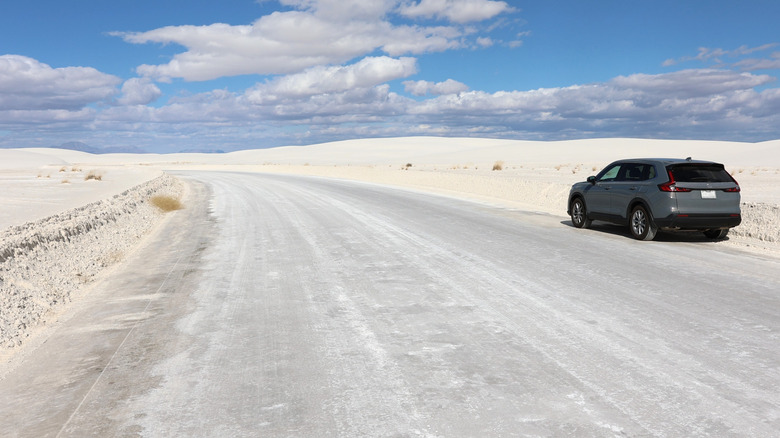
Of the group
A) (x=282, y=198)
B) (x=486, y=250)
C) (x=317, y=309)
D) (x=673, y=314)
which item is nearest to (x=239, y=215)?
(x=282, y=198)

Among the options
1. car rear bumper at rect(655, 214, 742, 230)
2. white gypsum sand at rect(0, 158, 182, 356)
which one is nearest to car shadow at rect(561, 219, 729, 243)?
car rear bumper at rect(655, 214, 742, 230)

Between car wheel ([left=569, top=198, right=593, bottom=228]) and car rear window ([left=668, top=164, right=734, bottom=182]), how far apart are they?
270 cm

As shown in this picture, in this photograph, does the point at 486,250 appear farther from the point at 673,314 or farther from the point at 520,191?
the point at 520,191

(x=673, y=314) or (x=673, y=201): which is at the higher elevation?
(x=673, y=201)

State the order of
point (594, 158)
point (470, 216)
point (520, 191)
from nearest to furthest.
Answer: point (470, 216) → point (520, 191) → point (594, 158)

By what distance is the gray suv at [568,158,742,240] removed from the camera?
1103cm

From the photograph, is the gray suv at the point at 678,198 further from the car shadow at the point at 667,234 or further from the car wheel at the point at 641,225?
the car shadow at the point at 667,234

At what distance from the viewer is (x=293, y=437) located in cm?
361

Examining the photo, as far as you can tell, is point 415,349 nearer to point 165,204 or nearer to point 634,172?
point 634,172

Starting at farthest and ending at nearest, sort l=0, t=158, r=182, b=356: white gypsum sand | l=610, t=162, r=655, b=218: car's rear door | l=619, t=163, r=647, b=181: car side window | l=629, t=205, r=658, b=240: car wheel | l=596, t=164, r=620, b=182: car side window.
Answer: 1. l=596, t=164, r=620, b=182: car side window
2. l=619, t=163, r=647, b=181: car side window
3. l=610, t=162, r=655, b=218: car's rear door
4. l=629, t=205, r=658, b=240: car wheel
5. l=0, t=158, r=182, b=356: white gypsum sand

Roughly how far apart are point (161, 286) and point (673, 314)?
6371 millimetres

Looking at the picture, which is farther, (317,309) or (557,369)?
(317,309)

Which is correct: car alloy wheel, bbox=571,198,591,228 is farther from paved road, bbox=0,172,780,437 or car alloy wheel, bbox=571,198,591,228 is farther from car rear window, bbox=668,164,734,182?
paved road, bbox=0,172,780,437

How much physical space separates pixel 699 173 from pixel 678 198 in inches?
30.7
